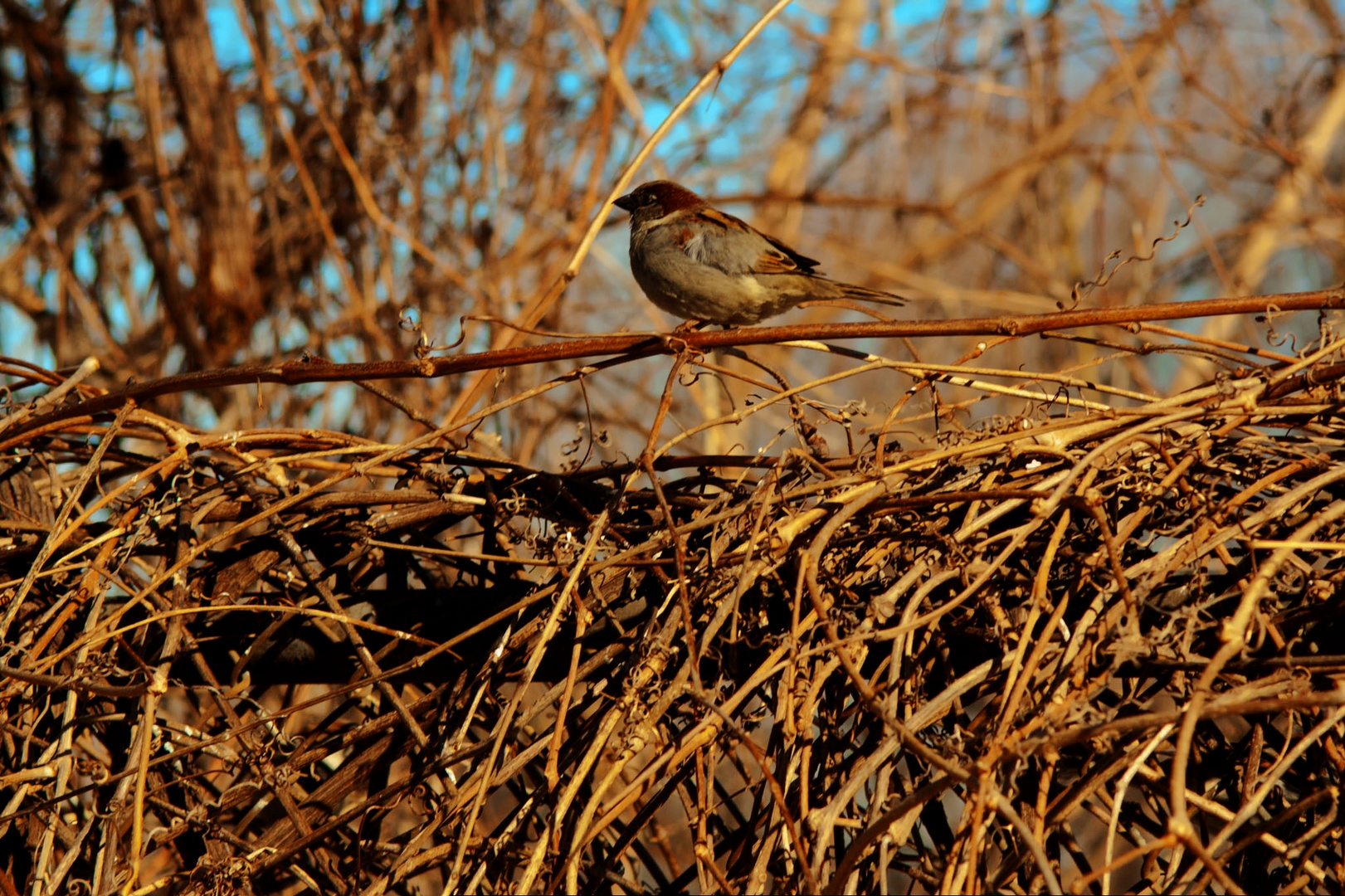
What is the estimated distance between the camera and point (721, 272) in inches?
135

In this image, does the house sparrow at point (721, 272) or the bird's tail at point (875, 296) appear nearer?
the bird's tail at point (875, 296)

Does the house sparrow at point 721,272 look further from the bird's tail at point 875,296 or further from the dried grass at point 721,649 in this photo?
the dried grass at point 721,649

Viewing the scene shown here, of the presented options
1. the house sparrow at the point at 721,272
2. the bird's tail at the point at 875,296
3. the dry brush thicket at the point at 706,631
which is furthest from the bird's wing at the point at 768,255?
the dry brush thicket at the point at 706,631

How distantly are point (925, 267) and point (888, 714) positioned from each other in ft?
21.3

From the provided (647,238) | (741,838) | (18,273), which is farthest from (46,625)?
(18,273)

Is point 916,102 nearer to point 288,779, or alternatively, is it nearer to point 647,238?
point 647,238

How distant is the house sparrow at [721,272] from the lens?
3.42 meters

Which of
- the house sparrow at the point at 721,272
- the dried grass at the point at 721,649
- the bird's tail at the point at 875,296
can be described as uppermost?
the house sparrow at the point at 721,272

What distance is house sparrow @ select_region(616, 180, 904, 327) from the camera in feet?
11.2

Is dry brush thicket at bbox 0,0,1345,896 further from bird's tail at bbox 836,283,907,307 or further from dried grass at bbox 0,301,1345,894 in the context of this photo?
bird's tail at bbox 836,283,907,307

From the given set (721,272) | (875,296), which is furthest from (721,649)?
(721,272)

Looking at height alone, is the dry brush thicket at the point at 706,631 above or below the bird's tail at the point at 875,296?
below

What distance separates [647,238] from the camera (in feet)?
11.8

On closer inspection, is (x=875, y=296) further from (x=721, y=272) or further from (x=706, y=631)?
(x=706, y=631)
